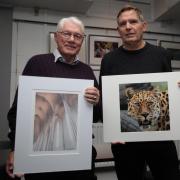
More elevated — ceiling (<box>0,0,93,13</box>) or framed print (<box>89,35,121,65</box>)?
ceiling (<box>0,0,93,13</box>)

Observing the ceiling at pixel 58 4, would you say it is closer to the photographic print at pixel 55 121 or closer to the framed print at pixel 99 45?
the framed print at pixel 99 45

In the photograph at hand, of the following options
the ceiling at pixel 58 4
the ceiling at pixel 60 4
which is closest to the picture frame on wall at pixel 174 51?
the ceiling at pixel 60 4

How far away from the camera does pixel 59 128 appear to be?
1.03m

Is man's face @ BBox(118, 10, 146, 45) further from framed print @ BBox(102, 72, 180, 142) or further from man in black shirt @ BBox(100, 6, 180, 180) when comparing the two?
framed print @ BBox(102, 72, 180, 142)

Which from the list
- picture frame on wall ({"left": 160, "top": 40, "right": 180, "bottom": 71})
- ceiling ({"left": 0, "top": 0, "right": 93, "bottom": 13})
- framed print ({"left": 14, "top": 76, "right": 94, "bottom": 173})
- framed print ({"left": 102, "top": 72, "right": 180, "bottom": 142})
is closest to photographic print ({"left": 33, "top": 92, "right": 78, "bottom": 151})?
framed print ({"left": 14, "top": 76, "right": 94, "bottom": 173})

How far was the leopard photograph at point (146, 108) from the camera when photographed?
1134mm

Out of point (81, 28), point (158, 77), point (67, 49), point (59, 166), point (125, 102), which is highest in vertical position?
point (81, 28)

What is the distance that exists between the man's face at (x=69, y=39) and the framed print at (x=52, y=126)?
171 mm

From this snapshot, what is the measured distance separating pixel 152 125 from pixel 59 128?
0.42 m

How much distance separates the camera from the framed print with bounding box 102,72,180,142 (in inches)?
44.4

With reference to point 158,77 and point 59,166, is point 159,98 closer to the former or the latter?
point 158,77

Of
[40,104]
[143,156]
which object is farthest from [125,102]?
[40,104]

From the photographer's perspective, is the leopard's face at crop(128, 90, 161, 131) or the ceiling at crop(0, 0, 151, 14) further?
the ceiling at crop(0, 0, 151, 14)

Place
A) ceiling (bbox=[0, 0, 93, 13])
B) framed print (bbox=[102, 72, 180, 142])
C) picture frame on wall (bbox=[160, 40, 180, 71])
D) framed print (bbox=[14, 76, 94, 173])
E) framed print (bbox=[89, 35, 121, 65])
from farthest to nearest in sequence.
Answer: picture frame on wall (bbox=[160, 40, 180, 71])
framed print (bbox=[89, 35, 121, 65])
ceiling (bbox=[0, 0, 93, 13])
framed print (bbox=[102, 72, 180, 142])
framed print (bbox=[14, 76, 94, 173])
